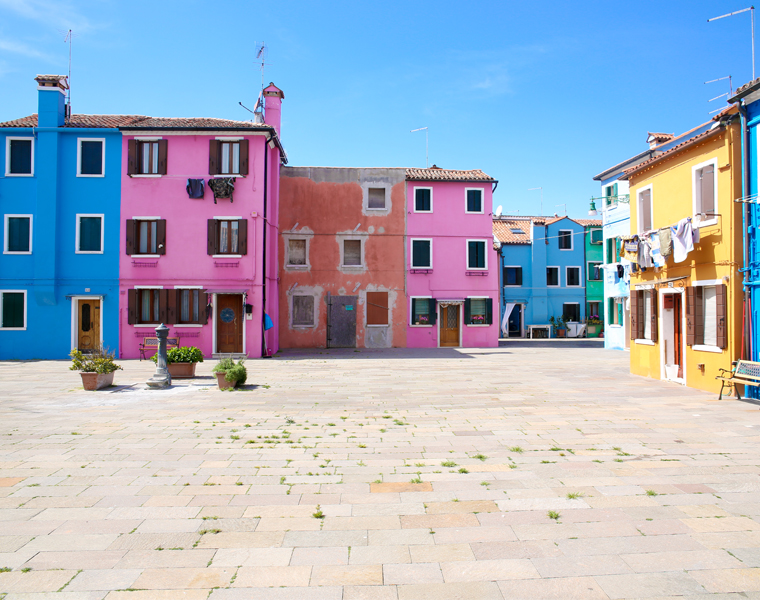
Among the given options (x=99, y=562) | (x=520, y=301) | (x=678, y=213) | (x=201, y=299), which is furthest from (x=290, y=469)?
(x=520, y=301)

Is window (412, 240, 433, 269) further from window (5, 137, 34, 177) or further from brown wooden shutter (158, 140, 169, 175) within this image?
window (5, 137, 34, 177)

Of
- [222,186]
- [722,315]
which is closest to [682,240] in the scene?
[722,315]

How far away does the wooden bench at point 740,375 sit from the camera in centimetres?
1078

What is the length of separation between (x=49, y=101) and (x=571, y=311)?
109 feet

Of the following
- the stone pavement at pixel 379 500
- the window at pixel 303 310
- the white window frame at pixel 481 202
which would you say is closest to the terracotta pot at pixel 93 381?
the stone pavement at pixel 379 500

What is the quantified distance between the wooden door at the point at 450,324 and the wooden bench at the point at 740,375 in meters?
16.5

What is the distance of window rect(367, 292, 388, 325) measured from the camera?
2728 cm

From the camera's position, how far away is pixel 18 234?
71.6ft

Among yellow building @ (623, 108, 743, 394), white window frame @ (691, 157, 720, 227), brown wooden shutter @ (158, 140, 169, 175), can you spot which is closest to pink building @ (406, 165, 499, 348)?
brown wooden shutter @ (158, 140, 169, 175)

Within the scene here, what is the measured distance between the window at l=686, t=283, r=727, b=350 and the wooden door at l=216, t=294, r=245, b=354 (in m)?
15.8

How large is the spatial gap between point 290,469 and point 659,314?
1180 cm

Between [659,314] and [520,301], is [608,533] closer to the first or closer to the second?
[659,314]

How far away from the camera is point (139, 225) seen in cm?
2233

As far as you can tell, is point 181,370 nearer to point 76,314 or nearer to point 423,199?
point 76,314
